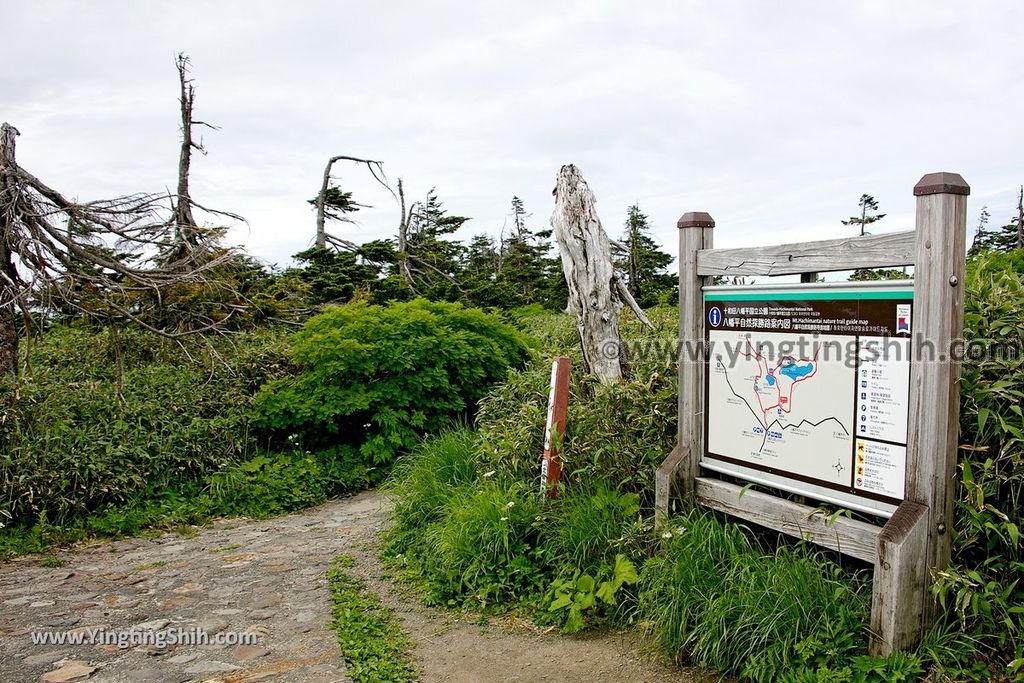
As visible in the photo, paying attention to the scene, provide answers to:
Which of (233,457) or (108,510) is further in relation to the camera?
(233,457)

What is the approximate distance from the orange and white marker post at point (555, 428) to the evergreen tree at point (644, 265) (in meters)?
13.7

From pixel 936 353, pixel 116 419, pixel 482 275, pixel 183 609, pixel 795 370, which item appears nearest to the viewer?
pixel 936 353

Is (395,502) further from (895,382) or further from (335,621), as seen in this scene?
(895,382)

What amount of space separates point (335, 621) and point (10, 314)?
21.9ft

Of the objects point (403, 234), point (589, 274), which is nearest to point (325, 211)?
point (403, 234)

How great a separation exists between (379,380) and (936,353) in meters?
7.18

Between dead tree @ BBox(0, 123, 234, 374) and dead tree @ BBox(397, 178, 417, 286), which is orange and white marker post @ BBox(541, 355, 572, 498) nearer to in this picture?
dead tree @ BBox(0, 123, 234, 374)

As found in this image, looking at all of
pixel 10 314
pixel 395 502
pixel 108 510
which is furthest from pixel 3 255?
pixel 395 502

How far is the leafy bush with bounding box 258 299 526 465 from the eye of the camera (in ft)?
31.0

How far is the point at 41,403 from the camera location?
8500 mm

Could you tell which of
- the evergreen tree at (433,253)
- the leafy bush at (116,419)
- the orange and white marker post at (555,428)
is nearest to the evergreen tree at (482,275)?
the evergreen tree at (433,253)

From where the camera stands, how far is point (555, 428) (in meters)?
5.79

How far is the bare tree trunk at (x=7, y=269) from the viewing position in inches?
343

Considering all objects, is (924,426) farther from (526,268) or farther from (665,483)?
(526,268)
